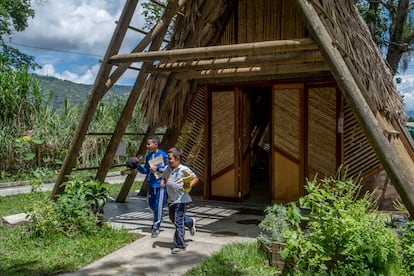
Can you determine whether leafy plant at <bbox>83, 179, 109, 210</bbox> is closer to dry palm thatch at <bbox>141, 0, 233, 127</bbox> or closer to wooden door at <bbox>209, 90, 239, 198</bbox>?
dry palm thatch at <bbox>141, 0, 233, 127</bbox>

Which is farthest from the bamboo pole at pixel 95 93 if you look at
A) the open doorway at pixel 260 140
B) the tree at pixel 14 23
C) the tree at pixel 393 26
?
the tree at pixel 14 23

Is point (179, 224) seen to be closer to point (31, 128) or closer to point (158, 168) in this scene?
point (158, 168)

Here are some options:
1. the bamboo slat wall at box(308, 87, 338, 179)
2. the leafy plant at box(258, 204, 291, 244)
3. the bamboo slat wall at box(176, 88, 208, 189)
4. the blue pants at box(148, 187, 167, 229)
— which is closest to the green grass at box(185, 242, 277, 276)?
the leafy plant at box(258, 204, 291, 244)

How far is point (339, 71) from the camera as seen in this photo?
3.90 m

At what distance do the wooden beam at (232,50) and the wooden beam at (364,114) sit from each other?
17 cm

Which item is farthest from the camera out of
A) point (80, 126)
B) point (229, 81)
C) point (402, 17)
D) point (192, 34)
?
point (402, 17)

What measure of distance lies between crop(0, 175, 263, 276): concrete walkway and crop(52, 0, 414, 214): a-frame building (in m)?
0.68

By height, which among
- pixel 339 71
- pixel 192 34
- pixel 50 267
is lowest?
pixel 50 267

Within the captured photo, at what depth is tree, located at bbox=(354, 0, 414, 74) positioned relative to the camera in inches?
501

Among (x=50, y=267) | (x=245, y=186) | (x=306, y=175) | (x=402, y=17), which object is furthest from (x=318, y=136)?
(x=402, y=17)

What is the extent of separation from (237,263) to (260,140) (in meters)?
7.57

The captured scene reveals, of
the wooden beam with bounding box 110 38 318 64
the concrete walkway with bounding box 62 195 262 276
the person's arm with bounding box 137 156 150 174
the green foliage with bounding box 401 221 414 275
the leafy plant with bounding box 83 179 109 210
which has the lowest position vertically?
the concrete walkway with bounding box 62 195 262 276

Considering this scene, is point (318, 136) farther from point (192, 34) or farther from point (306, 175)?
point (192, 34)

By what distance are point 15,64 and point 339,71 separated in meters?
21.4
